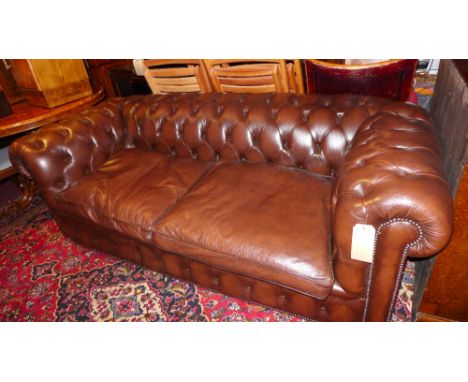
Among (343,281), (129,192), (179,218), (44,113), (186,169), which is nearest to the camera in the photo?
(343,281)

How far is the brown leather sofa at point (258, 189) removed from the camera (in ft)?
3.01

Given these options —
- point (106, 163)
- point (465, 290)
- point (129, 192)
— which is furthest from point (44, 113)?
point (465, 290)

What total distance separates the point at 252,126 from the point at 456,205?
3.30 ft

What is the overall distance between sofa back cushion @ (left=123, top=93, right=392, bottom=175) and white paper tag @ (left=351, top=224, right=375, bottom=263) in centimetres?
60

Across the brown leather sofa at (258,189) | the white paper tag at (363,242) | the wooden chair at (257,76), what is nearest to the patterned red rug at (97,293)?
the brown leather sofa at (258,189)

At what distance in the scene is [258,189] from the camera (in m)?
1.44

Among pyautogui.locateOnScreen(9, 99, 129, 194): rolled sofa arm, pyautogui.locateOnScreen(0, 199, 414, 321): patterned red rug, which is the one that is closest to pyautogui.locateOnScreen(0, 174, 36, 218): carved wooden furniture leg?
pyautogui.locateOnScreen(0, 199, 414, 321): patterned red rug

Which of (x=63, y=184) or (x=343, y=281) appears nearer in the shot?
(x=343, y=281)

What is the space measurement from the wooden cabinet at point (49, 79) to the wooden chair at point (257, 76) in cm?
112

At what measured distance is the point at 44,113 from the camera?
2.12 metres

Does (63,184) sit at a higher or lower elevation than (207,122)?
lower
